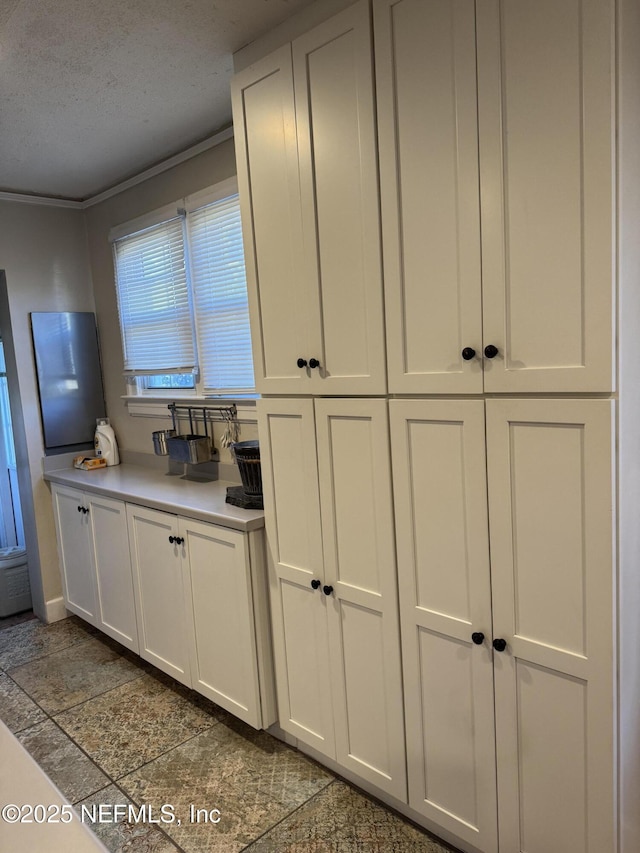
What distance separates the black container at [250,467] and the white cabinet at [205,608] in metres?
→ 0.20

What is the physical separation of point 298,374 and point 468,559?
792 mm

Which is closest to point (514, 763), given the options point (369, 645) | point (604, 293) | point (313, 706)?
point (369, 645)

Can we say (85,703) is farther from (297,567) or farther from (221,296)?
(221,296)

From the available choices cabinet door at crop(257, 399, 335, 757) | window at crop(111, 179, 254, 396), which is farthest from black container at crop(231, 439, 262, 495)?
window at crop(111, 179, 254, 396)

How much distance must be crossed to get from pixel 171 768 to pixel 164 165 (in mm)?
2791

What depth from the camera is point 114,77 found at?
2215 mm

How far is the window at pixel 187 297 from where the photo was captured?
9.40 ft

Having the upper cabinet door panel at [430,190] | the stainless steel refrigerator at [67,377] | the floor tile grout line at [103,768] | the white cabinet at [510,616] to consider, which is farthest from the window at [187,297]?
the floor tile grout line at [103,768]

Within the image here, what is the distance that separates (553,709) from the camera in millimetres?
1502

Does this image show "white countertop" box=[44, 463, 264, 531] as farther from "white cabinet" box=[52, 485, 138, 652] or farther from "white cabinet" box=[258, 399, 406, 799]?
"white cabinet" box=[258, 399, 406, 799]

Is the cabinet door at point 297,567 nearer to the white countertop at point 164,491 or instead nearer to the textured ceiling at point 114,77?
the white countertop at point 164,491

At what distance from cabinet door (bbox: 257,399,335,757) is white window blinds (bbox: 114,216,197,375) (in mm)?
1266

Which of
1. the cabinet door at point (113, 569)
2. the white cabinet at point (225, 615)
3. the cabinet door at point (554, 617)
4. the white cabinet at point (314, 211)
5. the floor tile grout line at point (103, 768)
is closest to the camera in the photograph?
the cabinet door at point (554, 617)

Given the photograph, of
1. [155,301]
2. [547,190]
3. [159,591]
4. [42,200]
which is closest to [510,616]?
[547,190]
